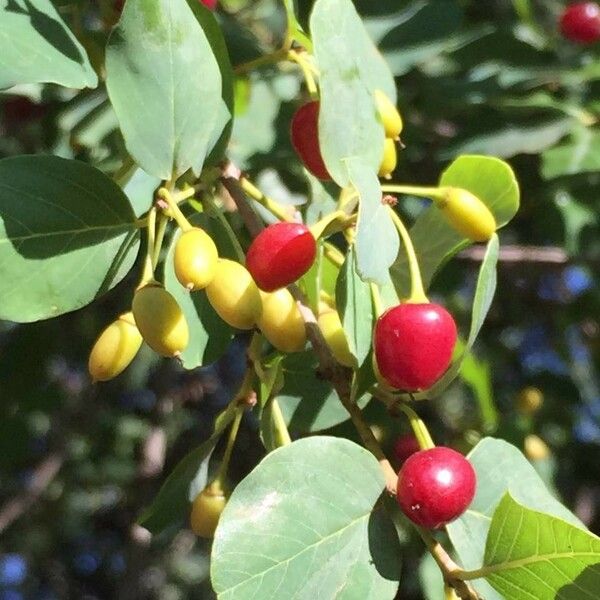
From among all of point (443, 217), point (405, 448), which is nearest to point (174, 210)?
point (443, 217)

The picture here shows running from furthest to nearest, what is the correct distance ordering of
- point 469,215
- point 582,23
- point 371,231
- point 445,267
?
1. point 445,267
2. point 582,23
3. point 469,215
4. point 371,231

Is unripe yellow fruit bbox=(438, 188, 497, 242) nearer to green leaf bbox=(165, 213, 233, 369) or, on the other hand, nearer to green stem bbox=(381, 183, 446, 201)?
green stem bbox=(381, 183, 446, 201)

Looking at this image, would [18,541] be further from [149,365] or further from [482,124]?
[482,124]

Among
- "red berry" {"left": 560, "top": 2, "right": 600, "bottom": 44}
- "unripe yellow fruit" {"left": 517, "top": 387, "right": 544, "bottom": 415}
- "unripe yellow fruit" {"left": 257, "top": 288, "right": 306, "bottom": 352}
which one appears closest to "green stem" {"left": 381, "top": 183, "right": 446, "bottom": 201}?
"unripe yellow fruit" {"left": 257, "top": 288, "right": 306, "bottom": 352}

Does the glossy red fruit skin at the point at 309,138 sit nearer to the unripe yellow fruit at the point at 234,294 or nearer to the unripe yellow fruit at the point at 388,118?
the unripe yellow fruit at the point at 388,118

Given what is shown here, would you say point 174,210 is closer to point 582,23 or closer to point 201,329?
point 201,329

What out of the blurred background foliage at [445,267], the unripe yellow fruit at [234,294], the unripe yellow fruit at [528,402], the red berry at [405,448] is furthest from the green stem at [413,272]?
the unripe yellow fruit at [528,402]
